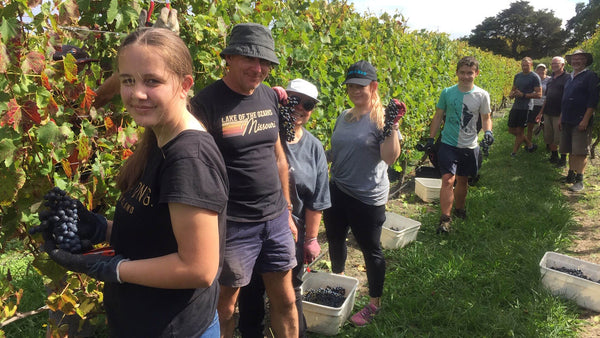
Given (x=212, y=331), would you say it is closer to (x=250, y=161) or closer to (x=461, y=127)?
(x=250, y=161)

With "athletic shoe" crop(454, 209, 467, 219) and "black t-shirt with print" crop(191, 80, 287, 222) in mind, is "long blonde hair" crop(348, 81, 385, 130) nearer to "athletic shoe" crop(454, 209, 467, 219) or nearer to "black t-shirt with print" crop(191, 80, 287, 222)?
"black t-shirt with print" crop(191, 80, 287, 222)

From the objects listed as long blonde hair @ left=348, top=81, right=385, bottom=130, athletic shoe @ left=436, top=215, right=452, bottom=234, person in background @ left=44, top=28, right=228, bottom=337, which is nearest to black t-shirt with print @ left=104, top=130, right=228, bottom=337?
person in background @ left=44, top=28, right=228, bottom=337

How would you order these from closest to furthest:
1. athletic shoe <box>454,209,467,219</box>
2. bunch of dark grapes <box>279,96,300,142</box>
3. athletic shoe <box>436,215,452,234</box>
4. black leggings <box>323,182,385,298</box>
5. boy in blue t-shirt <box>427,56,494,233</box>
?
bunch of dark grapes <box>279,96,300,142</box> < black leggings <box>323,182,385,298</box> < boy in blue t-shirt <box>427,56,494,233</box> < athletic shoe <box>436,215,452,234</box> < athletic shoe <box>454,209,467,219</box>

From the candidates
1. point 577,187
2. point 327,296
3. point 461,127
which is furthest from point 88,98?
point 577,187

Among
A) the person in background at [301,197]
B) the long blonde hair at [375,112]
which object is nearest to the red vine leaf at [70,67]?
the person in background at [301,197]

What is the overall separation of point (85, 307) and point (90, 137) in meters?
0.76

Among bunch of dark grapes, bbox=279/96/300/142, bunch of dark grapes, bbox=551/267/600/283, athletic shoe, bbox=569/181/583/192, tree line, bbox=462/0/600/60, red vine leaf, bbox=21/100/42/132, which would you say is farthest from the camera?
tree line, bbox=462/0/600/60

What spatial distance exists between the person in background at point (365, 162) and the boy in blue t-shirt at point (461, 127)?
1883 mm

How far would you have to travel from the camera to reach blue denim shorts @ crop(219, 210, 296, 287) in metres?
2.16

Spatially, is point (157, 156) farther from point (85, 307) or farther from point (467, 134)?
point (467, 134)

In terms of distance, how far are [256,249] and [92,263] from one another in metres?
1.07

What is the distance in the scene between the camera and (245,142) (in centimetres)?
208

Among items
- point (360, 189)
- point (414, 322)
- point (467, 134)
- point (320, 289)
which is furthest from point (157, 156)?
point (467, 134)

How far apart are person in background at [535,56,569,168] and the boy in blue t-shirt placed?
4.16 m
